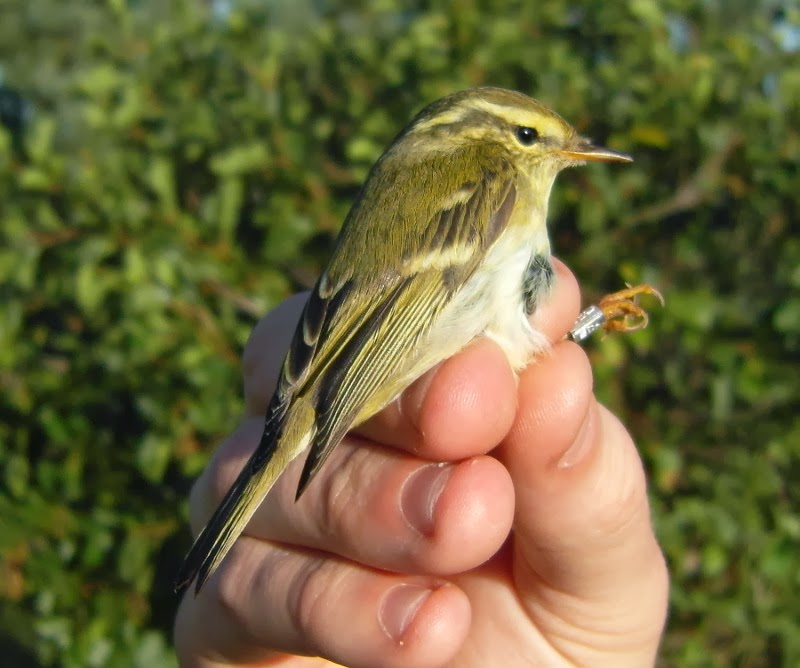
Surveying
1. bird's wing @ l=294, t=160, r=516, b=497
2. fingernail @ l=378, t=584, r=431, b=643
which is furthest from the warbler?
fingernail @ l=378, t=584, r=431, b=643

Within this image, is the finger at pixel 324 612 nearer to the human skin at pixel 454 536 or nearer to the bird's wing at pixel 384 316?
the human skin at pixel 454 536

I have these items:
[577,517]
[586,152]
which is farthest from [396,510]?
[586,152]

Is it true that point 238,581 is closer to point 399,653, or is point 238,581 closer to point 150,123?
point 399,653

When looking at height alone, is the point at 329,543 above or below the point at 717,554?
above

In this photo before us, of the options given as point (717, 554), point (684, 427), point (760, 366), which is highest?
point (760, 366)

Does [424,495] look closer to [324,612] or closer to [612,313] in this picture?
[324,612]

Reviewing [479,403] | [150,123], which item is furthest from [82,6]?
[479,403]

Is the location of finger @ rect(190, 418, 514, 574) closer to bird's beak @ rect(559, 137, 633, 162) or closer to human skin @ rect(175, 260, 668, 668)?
human skin @ rect(175, 260, 668, 668)
